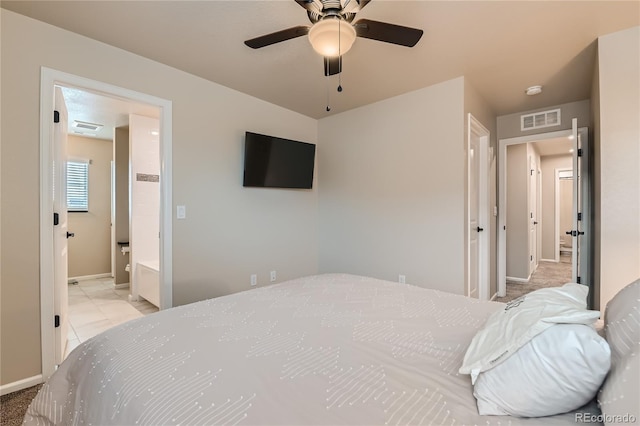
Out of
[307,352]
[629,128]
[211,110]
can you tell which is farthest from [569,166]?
[307,352]

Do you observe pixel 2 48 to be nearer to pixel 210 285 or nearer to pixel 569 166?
pixel 210 285

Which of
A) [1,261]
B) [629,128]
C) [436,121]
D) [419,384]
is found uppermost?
[436,121]

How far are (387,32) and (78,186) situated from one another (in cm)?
581

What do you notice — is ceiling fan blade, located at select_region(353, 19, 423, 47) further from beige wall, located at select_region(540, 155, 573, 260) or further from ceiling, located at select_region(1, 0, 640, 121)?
beige wall, located at select_region(540, 155, 573, 260)

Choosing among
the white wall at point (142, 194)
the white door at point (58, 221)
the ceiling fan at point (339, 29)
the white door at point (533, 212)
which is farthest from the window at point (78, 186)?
the white door at point (533, 212)

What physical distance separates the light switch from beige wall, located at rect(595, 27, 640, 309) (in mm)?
3531

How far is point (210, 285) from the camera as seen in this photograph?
9.77 feet

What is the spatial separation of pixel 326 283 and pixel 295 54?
6.21ft

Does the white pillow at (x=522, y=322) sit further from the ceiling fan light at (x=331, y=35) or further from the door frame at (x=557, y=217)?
the door frame at (x=557, y=217)

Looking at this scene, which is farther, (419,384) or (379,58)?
(379,58)

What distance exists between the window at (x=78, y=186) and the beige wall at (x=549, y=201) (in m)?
9.72

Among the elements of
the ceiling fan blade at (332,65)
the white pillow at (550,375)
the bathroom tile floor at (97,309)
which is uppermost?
the ceiling fan blade at (332,65)

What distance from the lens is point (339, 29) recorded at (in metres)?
1.49

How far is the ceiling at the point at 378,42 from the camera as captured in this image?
6.21 ft
